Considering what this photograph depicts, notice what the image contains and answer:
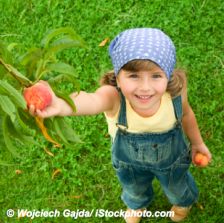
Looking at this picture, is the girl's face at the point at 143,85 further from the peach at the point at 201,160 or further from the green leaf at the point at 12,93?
the green leaf at the point at 12,93

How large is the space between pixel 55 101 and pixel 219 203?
1.88m

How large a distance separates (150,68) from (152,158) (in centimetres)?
52

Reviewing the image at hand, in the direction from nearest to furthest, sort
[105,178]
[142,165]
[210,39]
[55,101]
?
[55,101] < [142,165] < [105,178] < [210,39]

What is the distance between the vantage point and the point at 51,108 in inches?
61.6

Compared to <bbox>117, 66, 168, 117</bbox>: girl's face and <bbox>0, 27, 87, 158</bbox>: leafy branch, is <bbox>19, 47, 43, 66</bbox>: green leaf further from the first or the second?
<bbox>117, 66, 168, 117</bbox>: girl's face

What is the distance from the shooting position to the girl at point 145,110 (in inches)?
78.7

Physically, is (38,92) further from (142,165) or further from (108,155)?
(108,155)

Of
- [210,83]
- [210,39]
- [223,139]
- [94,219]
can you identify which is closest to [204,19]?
[210,39]

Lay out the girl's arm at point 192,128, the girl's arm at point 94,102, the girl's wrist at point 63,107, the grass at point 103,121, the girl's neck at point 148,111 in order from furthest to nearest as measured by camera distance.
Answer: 1. the grass at point 103,121
2. the girl's arm at point 192,128
3. the girl's neck at point 148,111
4. the girl's arm at point 94,102
5. the girl's wrist at point 63,107

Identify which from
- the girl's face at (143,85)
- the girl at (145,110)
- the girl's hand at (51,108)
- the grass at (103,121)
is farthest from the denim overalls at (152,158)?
the girl's hand at (51,108)

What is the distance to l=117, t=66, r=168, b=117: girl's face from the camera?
2004 mm

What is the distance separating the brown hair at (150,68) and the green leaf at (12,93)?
0.76 m

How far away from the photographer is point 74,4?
3984mm

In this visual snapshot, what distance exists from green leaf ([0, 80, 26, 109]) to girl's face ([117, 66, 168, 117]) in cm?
77
